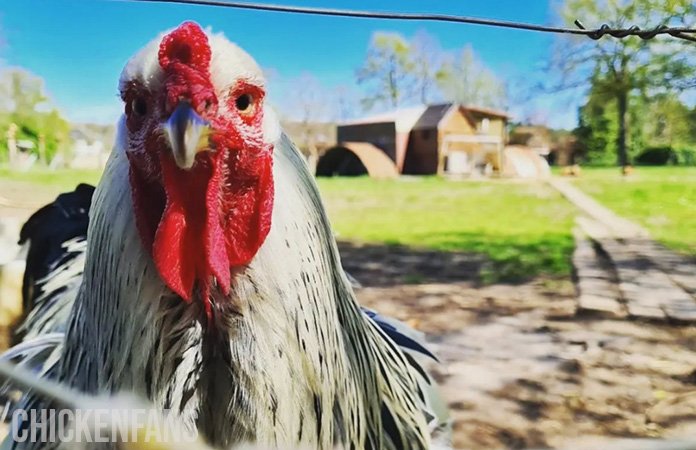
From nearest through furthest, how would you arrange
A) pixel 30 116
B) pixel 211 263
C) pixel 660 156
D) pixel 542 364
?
pixel 211 263, pixel 542 364, pixel 30 116, pixel 660 156

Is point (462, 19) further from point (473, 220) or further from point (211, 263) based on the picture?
point (473, 220)

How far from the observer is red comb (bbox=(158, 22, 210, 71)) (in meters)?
0.81

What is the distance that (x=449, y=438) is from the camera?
1616 millimetres

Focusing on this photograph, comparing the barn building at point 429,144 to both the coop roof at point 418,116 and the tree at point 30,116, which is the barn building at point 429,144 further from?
the tree at point 30,116

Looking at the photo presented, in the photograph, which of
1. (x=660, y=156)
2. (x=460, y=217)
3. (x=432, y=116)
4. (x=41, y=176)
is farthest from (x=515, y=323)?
(x=432, y=116)

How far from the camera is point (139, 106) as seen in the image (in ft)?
2.79

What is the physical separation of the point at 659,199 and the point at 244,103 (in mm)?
7728

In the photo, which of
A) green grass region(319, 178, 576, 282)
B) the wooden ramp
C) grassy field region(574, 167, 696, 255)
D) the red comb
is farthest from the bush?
the red comb

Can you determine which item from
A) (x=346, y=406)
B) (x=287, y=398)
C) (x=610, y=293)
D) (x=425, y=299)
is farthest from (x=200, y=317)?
(x=610, y=293)

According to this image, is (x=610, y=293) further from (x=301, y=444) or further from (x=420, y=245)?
(x=301, y=444)

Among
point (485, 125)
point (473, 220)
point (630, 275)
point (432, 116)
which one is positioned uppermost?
point (432, 116)

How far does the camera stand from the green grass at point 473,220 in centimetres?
550

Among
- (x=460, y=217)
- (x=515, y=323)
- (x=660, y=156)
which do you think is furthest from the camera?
(x=660, y=156)

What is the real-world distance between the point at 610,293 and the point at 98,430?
13.0 ft
